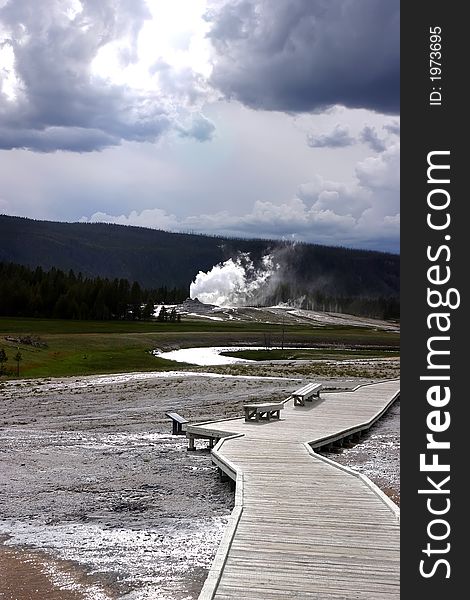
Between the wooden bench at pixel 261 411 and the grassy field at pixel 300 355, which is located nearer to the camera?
the wooden bench at pixel 261 411

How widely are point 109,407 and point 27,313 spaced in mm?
90474

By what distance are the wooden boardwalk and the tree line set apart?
335 ft

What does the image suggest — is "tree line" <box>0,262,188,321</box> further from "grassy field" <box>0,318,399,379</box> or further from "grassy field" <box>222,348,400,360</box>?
"grassy field" <box>222,348,400,360</box>

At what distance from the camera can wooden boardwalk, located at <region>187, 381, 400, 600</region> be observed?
9.85 m

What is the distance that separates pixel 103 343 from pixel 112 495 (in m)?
56.4

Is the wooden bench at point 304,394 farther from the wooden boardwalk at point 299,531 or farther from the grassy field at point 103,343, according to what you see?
the grassy field at point 103,343

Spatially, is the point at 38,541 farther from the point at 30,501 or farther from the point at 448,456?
the point at 448,456

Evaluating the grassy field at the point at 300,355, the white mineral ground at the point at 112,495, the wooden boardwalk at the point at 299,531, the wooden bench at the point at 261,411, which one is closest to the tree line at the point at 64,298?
the grassy field at the point at 300,355

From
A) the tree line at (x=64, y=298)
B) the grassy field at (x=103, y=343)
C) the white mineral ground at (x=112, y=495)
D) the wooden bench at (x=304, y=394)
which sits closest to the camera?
the white mineral ground at (x=112, y=495)

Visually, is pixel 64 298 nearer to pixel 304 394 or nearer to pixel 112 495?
pixel 304 394

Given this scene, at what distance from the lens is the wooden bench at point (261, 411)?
25.1m

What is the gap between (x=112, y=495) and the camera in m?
17.3

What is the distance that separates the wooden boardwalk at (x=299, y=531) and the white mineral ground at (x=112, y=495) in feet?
2.85

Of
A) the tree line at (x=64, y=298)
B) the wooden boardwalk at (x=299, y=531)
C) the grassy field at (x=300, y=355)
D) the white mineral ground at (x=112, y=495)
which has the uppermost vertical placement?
the tree line at (x=64, y=298)
